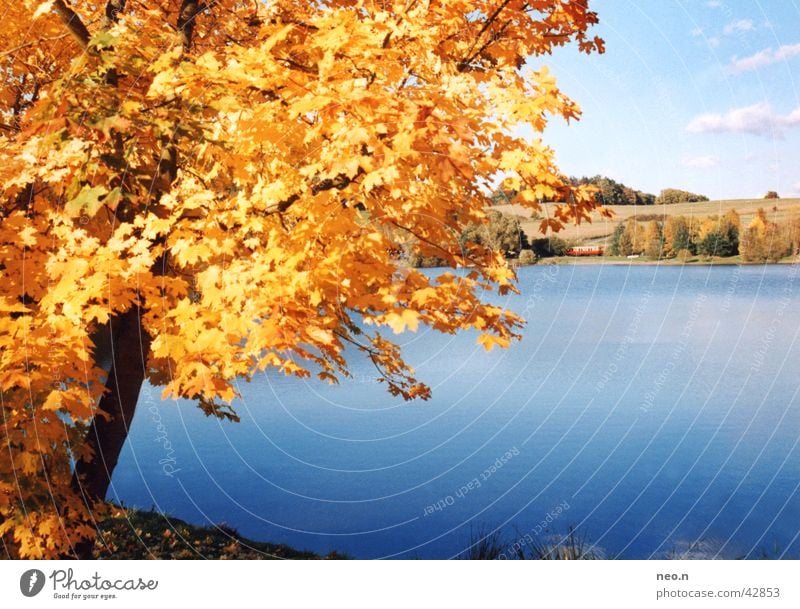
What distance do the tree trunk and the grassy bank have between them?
2.84 metres

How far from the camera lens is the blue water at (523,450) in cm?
1630

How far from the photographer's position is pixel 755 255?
24531 millimetres

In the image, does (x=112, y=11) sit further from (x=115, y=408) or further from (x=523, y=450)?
(x=523, y=450)

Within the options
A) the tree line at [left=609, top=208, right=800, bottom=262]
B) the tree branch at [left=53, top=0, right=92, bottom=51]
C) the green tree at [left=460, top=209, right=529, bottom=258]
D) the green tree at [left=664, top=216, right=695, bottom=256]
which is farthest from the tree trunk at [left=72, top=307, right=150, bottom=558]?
the green tree at [left=664, top=216, right=695, bottom=256]

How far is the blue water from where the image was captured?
642 inches

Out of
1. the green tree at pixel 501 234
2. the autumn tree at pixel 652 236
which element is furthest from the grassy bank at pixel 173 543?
the autumn tree at pixel 652 236

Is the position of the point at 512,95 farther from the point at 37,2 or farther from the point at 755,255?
the point at 755,255

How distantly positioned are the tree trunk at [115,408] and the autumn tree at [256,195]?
0.99 ft

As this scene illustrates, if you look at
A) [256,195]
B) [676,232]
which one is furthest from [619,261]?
[256,195]

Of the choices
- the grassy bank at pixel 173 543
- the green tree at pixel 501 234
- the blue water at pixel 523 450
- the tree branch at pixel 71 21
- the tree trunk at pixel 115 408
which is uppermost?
the tree branch at pixel 71 21

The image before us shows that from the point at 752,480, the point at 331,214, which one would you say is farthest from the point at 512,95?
the point at 752,480

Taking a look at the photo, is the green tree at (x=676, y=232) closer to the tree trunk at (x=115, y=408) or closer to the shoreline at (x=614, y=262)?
the shoreline at (x=614, y=262)

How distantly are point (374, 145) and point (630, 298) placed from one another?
150ft

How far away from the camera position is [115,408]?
7.59m
